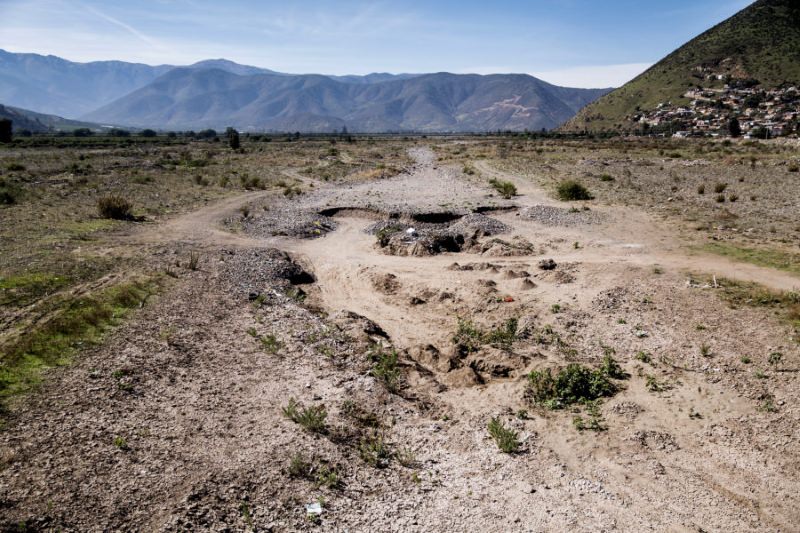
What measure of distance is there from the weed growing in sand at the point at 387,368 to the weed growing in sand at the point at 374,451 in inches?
79.8

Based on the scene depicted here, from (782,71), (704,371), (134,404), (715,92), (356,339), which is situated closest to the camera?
(134,404)

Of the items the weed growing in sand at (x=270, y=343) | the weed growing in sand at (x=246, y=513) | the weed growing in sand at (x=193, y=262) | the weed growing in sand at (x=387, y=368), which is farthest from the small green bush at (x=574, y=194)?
the weed growing in sand at (x=246, y=513)

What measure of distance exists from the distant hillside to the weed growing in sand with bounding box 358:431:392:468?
148m

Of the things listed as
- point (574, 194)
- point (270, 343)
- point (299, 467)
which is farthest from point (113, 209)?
point (574, 194)

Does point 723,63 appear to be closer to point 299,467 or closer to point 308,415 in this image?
point 308,415

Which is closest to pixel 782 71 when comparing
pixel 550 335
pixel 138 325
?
pixel 550 335

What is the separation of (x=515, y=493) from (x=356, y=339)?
23.4 ft

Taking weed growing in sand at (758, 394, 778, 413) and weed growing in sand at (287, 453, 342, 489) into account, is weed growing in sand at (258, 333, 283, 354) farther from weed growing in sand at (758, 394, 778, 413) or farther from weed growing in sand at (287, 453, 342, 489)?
weed growing in sand at (758, 394, 778, 413)

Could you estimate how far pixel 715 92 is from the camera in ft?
419

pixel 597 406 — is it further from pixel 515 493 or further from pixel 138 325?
pixel 138 325

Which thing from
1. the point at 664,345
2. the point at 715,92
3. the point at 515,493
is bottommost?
the point at 515,493

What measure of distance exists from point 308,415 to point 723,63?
529ft

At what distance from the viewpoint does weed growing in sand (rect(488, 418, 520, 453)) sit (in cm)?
966

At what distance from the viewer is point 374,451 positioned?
31.3ft
